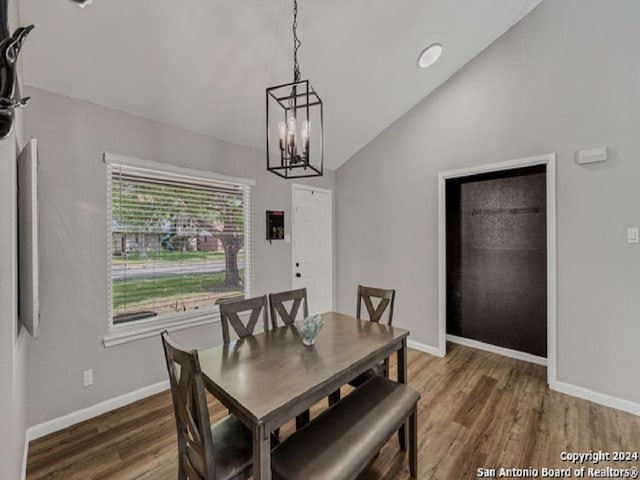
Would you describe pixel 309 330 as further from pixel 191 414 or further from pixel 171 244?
pixel 171 244

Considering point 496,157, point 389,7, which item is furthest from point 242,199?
point 496,157

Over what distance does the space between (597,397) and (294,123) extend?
3432mm

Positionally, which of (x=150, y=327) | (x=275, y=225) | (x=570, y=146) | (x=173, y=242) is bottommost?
(x=150, y=327)

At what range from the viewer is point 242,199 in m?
3.47

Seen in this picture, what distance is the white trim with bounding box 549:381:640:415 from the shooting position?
8.04ft

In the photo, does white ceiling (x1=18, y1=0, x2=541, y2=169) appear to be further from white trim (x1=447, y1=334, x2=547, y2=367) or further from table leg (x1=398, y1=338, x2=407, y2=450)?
white trim (x1=447, y1=334, x2=547, y2=367)

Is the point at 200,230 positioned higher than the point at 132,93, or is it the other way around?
the point at 132,93

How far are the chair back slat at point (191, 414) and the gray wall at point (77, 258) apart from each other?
144 centimetres

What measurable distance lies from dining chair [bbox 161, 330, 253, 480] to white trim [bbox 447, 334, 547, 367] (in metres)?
3.37

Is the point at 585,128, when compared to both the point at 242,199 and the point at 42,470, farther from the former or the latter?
the point at 42,470

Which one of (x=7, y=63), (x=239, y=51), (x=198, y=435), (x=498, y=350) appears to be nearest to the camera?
(x=7, y=63)

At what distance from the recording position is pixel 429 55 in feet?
10.4

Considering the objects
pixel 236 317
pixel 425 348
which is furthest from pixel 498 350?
pixel 236 317

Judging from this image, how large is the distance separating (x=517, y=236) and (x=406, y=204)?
136cm
